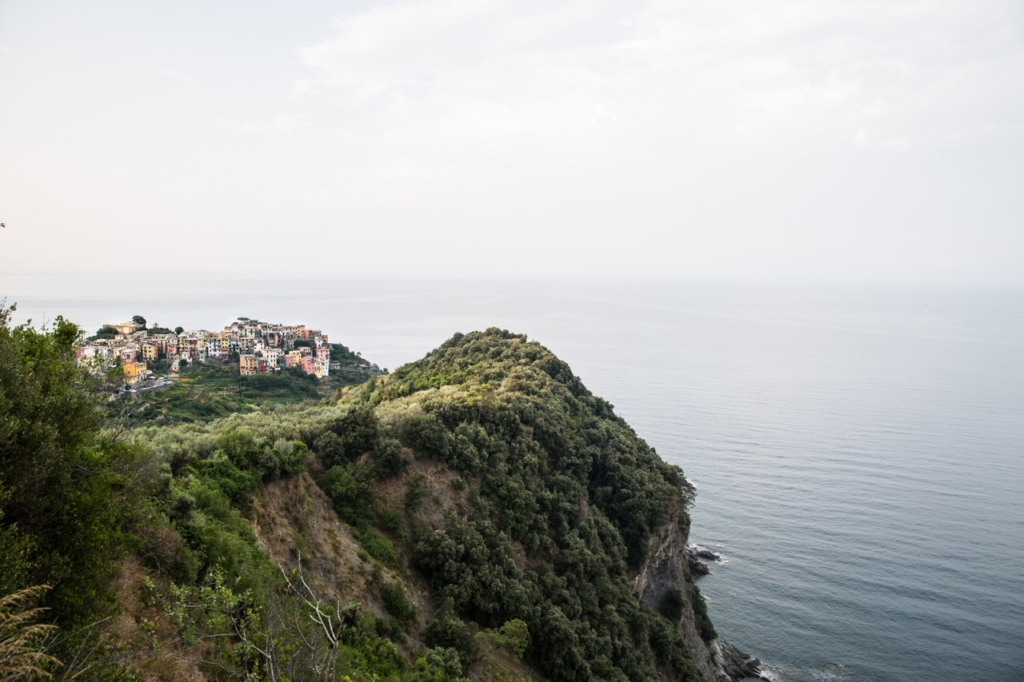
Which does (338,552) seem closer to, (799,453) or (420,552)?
(420,552)

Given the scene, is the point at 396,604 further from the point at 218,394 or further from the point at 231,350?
the point at 231,350

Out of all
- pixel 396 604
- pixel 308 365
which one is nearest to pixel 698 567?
pixel 396 604

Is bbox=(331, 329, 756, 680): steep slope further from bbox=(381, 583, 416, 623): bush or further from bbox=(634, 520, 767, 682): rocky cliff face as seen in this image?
bbox=(381, 583, 416, 623): bush

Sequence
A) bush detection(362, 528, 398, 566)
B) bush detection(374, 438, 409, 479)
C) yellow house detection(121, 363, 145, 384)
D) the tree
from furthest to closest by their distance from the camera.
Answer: yellow house detection(121, 363, 145, 384) < bush detection(374, 438, 409, 479) < bush detection(362, 528, 398, 566) < the tree

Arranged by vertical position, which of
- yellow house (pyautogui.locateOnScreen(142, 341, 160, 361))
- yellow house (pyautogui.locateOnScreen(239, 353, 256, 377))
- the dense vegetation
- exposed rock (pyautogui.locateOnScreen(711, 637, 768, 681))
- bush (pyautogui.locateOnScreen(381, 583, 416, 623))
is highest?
yellow house (pyautogui.locateOnScreen(142, 341, 160, 361))

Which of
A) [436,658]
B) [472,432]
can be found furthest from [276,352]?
[436,658]

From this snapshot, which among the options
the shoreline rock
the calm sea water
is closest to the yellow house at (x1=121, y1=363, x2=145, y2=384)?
the shoreline rock
